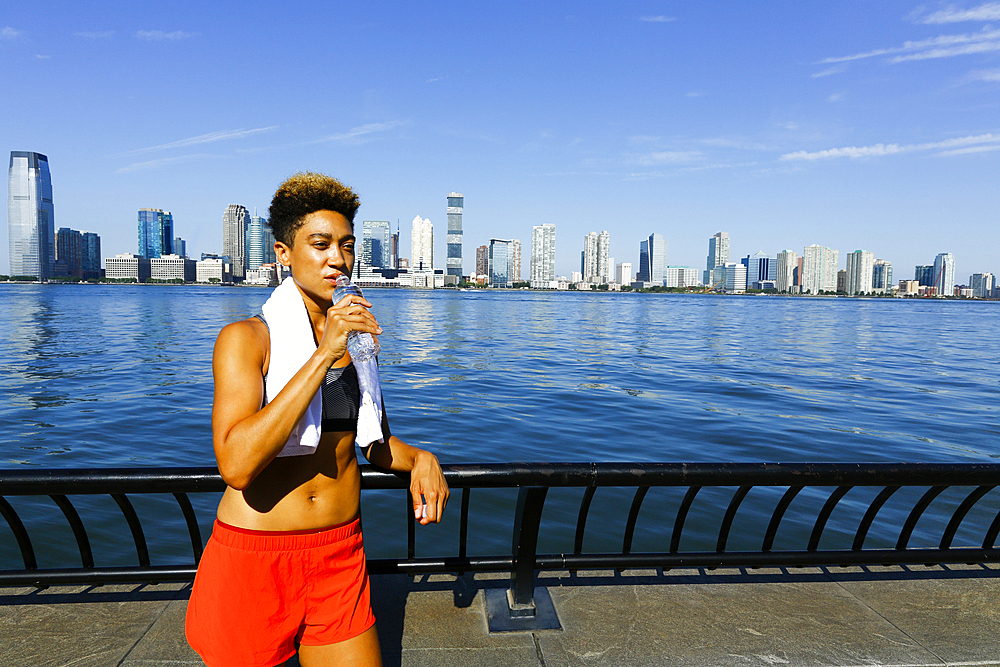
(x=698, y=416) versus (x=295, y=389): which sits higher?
(x=295, y=389)

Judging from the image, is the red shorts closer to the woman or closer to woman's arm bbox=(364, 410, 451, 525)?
the woman

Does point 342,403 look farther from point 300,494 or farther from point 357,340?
point 357,340

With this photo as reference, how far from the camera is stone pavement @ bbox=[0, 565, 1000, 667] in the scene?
287 centimetres

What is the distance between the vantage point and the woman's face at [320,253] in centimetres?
212

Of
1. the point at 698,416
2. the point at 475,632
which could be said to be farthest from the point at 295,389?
the point at 698,416

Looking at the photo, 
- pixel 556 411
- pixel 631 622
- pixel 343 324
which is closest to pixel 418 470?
pixel 343 324

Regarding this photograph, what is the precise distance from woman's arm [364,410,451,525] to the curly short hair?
0.80 meters

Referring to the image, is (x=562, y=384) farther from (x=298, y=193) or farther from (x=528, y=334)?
(x=528, y=334)

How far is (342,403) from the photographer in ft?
7.24

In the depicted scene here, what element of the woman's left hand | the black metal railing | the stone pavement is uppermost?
the woman's left hand

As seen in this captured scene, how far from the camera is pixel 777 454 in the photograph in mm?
11898

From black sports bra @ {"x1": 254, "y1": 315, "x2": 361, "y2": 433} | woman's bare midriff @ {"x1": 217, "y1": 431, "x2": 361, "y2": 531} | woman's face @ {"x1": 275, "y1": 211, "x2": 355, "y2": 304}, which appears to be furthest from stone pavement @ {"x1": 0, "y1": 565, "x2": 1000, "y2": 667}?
woman's face @ {"x1": 275, "y1": 211, "x2": 355, "y2": 304}

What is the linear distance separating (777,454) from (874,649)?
31.5ft

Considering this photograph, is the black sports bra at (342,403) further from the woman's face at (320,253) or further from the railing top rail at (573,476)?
the railing top rail at (573,476)
